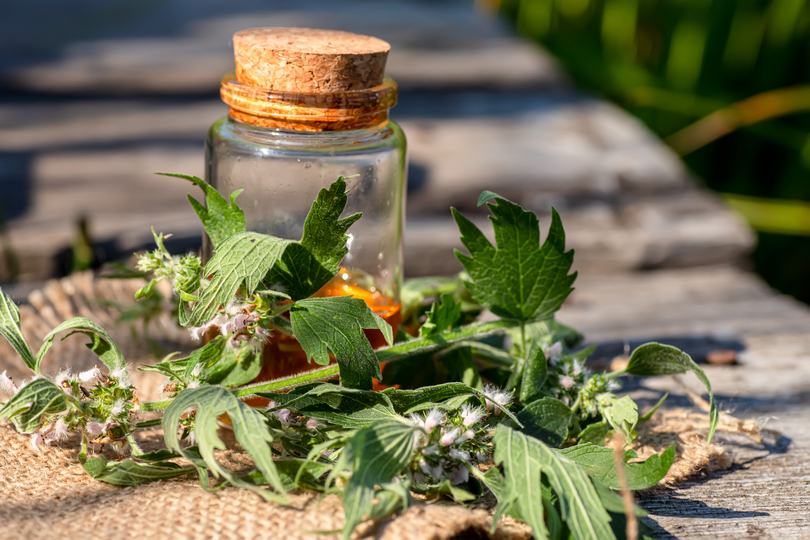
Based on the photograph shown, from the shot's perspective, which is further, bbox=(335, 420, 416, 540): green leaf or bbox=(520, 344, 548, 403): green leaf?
bbox=(520, 344, 548, 403): green leaf

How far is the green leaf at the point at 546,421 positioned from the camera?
2.37ft

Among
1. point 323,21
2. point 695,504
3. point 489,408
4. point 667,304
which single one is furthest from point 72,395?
point 323,21

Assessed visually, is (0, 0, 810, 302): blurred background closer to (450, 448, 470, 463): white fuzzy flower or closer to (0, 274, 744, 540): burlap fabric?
(0, 274, 744, 540): burlap fabric

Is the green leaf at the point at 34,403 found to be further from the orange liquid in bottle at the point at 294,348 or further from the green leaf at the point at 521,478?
the green leaf at the point at 521,478

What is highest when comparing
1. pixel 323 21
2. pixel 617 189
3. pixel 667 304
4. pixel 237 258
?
pixel 323 21

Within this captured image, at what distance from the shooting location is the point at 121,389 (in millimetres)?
682

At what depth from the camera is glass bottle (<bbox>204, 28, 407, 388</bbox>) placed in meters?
0.76

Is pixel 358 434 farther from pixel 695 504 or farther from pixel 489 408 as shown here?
pixel 695 504

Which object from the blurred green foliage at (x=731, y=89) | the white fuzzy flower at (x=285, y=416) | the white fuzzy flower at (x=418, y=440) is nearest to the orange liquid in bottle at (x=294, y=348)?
the white fuzzy flower at (x=285, y=416)

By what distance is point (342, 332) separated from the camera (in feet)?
2.24

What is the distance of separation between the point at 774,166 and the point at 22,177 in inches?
95.8

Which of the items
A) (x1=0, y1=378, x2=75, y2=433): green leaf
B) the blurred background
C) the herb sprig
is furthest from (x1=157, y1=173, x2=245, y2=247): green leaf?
the blurred background

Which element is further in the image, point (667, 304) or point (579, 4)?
point (579, 4)

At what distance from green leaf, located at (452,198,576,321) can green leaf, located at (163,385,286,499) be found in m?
0.29
